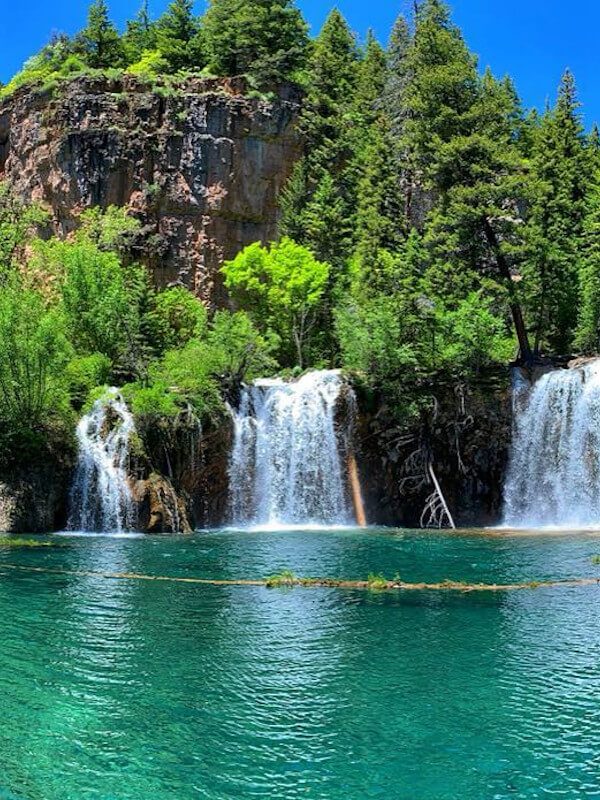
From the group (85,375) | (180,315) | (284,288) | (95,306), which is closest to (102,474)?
(85,375)

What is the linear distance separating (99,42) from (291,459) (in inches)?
1496

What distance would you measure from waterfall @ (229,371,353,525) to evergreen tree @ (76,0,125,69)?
109 ft

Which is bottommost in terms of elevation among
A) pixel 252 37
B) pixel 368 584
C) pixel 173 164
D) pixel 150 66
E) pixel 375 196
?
pixel 368 584

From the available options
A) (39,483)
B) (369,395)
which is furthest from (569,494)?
(39,483)

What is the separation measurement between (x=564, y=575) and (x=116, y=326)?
25.9m

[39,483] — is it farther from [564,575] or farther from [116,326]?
[564,575]

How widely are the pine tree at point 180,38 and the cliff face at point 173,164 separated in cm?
507

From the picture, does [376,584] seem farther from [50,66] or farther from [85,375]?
[50,66]

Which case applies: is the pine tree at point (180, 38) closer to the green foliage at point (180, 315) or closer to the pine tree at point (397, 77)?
the pine tree at point (397, 77)

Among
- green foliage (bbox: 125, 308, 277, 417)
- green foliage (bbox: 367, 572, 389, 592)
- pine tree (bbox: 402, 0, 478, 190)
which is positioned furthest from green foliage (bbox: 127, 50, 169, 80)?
green foliage (bbox: 367, 572, 389, 592)

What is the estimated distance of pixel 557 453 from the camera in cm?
3288

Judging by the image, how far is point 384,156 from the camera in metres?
47.9

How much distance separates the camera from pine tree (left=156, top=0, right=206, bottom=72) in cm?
5588

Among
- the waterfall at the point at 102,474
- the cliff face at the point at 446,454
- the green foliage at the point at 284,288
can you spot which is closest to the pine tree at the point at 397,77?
the green foliage at the point at 284,288
